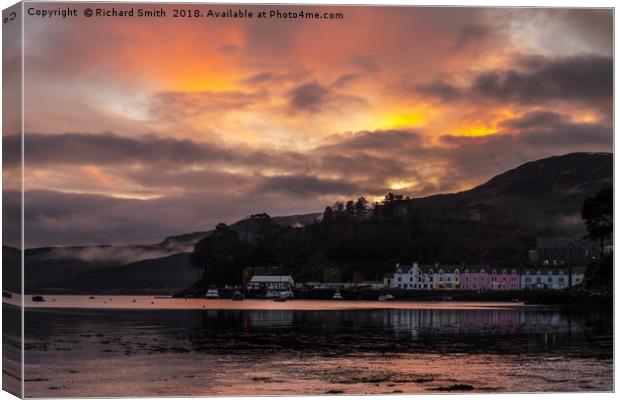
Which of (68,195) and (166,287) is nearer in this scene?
(68,195)

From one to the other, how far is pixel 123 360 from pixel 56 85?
3936mm

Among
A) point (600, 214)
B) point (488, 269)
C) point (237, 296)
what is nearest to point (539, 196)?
point (600, 214)

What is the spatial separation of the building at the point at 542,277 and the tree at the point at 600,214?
1.80 metres

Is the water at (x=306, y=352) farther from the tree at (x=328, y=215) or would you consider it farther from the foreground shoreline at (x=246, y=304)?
the tree at (x=328, y=215)

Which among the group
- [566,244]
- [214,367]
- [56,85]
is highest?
[56,85]

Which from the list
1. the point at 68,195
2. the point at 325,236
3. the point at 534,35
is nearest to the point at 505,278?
the point at 325,236

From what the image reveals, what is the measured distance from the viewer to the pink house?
792 inches

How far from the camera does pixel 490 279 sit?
20438mm

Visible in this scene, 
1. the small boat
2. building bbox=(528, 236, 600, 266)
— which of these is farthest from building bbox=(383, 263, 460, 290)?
the small boat

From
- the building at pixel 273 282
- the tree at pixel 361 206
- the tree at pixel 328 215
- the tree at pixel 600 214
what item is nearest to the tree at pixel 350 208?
the tree at pixel 361 206

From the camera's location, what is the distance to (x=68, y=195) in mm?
16094

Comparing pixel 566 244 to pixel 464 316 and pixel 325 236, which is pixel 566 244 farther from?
pixel 325 236

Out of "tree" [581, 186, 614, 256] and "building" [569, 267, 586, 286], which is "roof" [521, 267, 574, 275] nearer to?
"building" [569, 267, 586, 286]

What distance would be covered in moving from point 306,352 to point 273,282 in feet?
8.03
